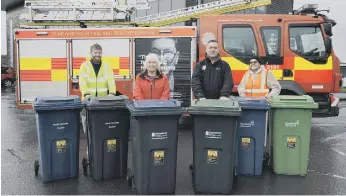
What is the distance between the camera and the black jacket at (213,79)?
4.91m

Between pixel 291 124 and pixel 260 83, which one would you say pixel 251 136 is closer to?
pixel 291 124

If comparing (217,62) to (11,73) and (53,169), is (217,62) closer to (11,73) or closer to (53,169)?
(53,169)

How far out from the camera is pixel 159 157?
4.05 m

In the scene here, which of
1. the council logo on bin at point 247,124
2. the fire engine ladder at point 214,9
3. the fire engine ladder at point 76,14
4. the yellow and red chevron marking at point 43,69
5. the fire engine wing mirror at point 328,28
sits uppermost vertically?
the fire engine ladder at point 214,9

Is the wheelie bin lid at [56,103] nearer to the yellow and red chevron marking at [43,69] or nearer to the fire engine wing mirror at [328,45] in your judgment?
the yellow and red chevron marking at [43,69]

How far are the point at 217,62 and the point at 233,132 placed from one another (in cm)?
119

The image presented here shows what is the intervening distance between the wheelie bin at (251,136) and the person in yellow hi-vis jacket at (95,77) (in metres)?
1.89

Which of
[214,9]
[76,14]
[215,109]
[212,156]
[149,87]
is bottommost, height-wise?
[212,156]

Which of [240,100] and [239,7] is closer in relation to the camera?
[240,100]

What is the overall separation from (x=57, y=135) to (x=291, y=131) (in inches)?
117

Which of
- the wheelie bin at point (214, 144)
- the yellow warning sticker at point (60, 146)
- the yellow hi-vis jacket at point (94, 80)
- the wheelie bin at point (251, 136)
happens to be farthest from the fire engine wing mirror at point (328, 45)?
the yellow warning sticker at point (60, 146)

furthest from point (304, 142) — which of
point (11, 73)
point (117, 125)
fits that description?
point (11, 73)

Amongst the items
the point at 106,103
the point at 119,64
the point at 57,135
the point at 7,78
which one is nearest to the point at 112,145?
the point at 106,103

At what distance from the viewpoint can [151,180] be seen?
4074 mm
